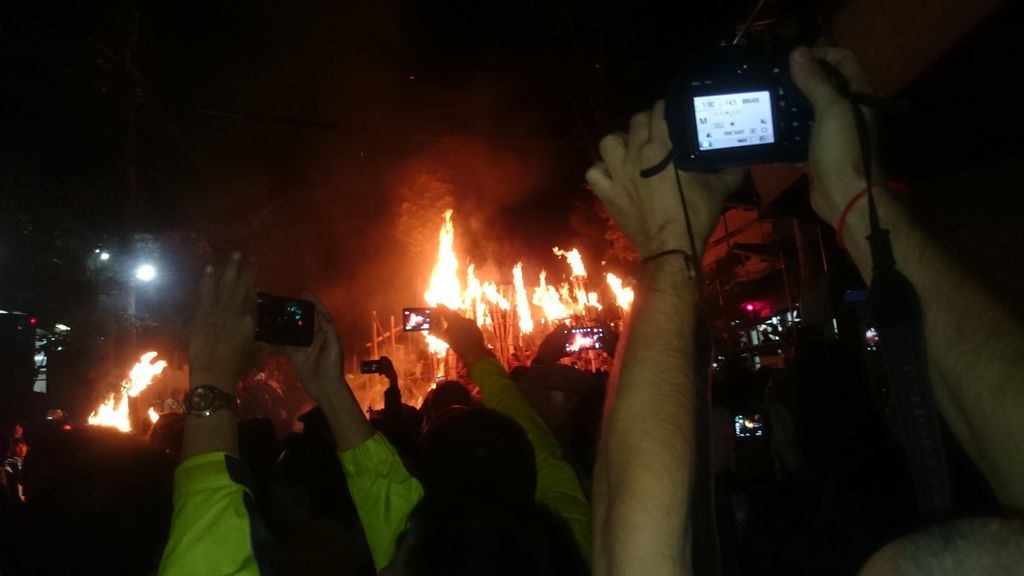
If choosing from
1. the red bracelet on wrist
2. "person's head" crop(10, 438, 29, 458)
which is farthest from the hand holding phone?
"person's head" crop(10, 438, 29, 458)

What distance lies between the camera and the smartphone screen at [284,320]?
2232mm

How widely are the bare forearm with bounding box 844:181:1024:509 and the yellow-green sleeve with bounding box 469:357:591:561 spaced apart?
1.38m

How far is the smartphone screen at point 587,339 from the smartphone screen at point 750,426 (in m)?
3.83

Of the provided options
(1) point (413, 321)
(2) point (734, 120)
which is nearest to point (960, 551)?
(2) point (734, 120)

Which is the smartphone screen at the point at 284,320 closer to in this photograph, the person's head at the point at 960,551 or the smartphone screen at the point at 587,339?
the person's head at the point at 960,551

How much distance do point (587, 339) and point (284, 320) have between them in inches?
220

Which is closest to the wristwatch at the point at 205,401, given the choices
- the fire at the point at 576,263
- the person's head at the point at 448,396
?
the person's head at the point at 448,396

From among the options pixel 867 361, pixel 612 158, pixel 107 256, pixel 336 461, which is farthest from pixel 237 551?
pixel 107 256

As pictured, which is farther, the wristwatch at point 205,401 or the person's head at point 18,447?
the person's head at point 18,447

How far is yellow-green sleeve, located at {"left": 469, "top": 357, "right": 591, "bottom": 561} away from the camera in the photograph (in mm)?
2779

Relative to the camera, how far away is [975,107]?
4.74 meters

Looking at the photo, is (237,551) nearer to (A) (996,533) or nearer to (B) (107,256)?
(A) (996,533)

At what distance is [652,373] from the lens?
128cm

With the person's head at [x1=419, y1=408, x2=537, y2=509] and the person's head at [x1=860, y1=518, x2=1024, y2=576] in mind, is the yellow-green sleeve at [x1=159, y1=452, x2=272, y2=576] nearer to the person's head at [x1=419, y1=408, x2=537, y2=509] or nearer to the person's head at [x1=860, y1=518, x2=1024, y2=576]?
the person's head at [x1=419, y1=408, x2=537, y2=509]
